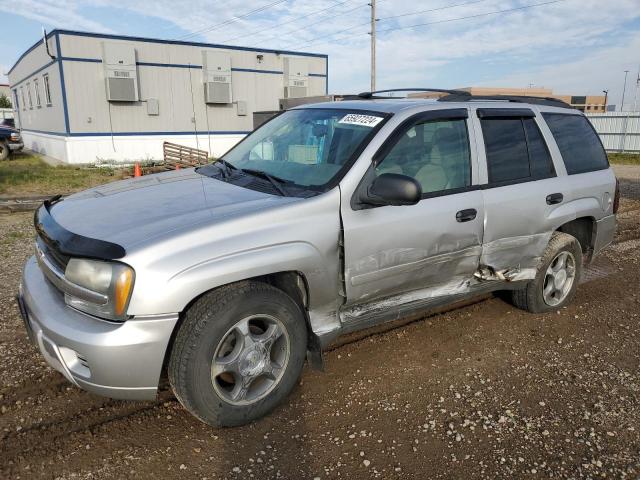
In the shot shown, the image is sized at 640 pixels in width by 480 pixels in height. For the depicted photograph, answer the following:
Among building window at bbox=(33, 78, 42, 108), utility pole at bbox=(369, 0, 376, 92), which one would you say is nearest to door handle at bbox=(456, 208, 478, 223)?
utility pole at bbox=(369, 0, 376, 92)

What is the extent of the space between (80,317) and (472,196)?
2.64 metres

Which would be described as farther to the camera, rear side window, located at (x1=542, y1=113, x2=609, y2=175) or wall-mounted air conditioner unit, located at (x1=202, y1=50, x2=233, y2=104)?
wall-mounted air conditioner unit, located at (x1=202, y1=50, x2=233, y2=104)

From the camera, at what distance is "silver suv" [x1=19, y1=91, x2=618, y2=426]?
8.05 feet

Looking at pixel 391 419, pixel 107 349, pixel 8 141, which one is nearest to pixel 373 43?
Answer: pixel 8 141

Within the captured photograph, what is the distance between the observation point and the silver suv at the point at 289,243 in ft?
8.05

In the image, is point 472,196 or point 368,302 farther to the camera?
point 472,196

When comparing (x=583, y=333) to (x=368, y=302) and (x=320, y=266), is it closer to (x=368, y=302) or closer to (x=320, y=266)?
(x=368, y=302)

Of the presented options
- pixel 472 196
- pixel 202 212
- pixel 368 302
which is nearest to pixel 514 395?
pixel 368 302

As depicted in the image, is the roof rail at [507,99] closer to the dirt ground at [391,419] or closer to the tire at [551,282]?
the tire at [551,282]

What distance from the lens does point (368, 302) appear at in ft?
10.7

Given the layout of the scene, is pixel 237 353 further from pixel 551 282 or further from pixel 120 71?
pixel 120 71

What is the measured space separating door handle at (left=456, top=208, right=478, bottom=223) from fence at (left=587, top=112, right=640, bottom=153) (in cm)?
2453

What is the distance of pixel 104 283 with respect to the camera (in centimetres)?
242

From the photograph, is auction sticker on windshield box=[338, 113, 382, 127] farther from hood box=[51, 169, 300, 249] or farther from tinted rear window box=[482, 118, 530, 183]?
tinted rear window box=[482, 118, 530, 183]
